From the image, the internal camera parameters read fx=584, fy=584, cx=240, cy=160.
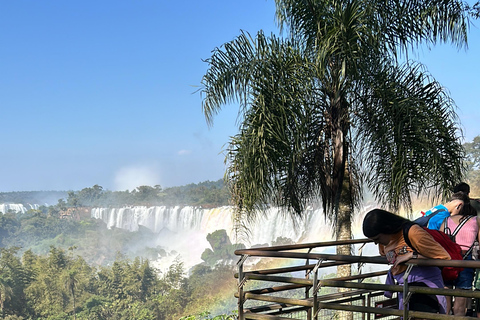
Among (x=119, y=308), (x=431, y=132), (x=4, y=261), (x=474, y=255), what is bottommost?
(x=119, y=308)

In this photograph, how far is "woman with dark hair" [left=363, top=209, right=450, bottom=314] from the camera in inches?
124

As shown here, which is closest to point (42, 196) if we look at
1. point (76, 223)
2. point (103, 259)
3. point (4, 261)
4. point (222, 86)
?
point (76, 223)

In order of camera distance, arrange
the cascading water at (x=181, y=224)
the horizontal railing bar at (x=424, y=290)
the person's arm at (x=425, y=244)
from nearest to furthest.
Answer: the horizontal railing bar at (x=424, y=290) < the person's arm at (x=425, y=244) < the cascading water at (x=181, y=224)

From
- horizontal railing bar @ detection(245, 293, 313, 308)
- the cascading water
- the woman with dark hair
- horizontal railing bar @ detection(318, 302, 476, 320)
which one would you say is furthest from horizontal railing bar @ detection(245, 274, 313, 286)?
the cascading water

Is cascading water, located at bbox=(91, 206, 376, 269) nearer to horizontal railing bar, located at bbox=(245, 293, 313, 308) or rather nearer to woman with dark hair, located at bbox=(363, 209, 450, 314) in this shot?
horizontal railing bar, located at bbox=(245, 293, 313, 308)

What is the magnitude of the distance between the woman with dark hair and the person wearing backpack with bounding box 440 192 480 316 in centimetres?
53

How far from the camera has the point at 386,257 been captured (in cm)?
335

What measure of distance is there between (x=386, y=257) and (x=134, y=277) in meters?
60.3

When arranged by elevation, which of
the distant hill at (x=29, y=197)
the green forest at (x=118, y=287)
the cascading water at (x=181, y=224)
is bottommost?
the green forest at (x=118, y=287)

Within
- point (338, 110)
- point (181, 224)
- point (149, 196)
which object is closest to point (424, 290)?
point (338, 110)

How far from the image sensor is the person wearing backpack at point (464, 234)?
387 cm

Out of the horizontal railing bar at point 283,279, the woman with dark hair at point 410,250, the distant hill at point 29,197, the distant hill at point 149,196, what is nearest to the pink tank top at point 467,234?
the woman with dark hair at point 410,250

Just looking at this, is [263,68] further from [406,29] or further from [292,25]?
[406,29]

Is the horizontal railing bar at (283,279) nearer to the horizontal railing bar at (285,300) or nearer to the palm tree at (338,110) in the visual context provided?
the horizontal railing bar at (285,300)
